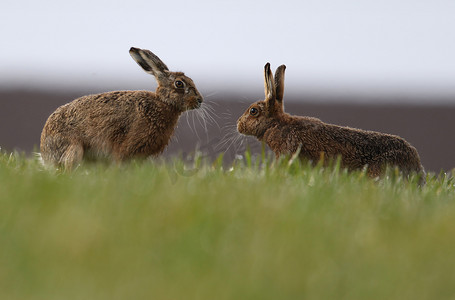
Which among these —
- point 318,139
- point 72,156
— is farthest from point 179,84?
point 318,139

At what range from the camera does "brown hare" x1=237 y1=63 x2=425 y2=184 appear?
5605mm

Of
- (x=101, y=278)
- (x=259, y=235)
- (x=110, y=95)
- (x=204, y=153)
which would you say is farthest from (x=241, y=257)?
(x=110, y=95)

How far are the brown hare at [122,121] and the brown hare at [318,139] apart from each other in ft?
2.22

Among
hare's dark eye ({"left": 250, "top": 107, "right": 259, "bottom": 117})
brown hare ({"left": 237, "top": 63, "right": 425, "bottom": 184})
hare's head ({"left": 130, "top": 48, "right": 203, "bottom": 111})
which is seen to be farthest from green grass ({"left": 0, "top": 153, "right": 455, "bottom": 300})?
hare's dark eye ({"left": 250, "top": 107, "right": 259, "bottom": 117})

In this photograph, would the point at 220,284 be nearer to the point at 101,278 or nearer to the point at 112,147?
the point at 101,278

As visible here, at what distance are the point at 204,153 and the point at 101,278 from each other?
3.09 metres

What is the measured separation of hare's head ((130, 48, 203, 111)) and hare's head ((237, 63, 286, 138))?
0.59m

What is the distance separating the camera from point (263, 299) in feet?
6.92

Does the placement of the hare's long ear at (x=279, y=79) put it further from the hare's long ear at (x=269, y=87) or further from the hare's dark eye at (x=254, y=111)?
the hare's dark eye at (x=254, y=111)

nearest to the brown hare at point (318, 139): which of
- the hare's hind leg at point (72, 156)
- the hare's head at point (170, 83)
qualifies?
the hare's head at point (170, 83)

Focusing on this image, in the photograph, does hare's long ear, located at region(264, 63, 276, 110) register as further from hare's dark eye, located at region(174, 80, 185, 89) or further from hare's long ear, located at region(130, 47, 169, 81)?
hare's long ear, located at region(130, 47, 169, 81)

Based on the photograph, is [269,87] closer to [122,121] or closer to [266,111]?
[266,111]

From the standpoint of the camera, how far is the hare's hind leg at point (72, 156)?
5.76m

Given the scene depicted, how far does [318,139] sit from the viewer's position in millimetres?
5809
